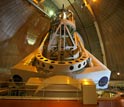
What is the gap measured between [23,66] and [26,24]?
5159mm

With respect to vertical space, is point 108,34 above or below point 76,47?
above

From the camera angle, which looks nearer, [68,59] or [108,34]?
[68,59]

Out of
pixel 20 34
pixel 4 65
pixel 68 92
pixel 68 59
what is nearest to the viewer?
pixel 68 92

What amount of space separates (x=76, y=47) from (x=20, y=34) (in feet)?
15.5

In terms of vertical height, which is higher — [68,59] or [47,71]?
[68,59]

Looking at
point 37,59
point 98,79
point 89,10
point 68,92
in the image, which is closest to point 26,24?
point 89,10

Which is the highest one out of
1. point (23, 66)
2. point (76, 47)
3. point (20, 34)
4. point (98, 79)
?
point (20, 34)

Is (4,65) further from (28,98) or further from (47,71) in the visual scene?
(28,98)

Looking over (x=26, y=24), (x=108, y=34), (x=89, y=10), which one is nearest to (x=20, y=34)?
(x=26, y=24)

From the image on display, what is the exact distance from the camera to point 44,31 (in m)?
13.3

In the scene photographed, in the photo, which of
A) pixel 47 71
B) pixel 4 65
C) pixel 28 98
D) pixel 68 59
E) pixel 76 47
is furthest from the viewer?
pixel 4 65

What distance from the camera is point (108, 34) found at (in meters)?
12.2

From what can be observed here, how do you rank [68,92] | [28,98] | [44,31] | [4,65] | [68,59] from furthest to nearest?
[44,31] < [4,65] < [68,59] < [68,92] < [28,98]

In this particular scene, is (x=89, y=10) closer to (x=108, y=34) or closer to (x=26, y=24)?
(x=108, y=34)
